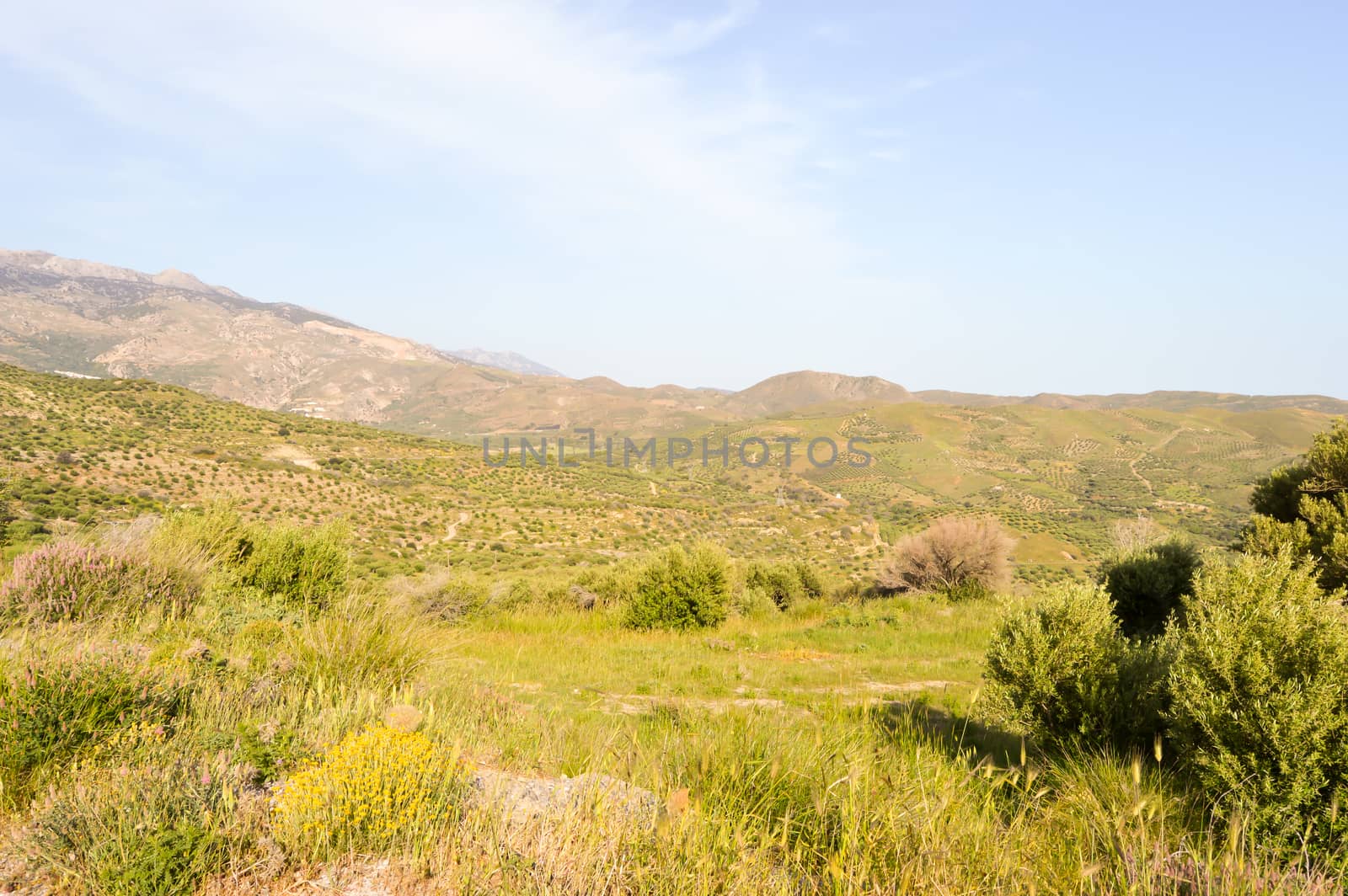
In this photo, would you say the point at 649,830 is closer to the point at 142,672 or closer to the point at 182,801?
the point at 182,801

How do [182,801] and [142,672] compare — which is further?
[142,672]

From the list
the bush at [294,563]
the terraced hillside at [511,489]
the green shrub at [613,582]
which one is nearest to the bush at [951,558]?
the green shrub at [613,582]

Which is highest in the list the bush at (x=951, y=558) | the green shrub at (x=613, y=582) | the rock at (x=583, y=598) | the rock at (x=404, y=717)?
the rock at (x=404, y=717)

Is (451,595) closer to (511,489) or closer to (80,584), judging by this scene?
(80,584)

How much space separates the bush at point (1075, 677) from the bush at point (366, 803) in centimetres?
449

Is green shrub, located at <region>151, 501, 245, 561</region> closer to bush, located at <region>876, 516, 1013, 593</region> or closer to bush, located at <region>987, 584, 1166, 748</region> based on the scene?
bush, located at <region>987, 584, 1166, 748</region>

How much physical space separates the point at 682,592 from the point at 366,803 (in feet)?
39.2

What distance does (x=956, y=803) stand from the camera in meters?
3.03

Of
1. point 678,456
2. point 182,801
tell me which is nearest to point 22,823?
point 182,801

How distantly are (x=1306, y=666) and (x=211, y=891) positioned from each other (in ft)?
18.3

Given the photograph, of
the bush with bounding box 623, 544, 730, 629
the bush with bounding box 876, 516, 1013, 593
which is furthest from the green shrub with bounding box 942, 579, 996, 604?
the bush with bounding box 623, 544, 730, 629

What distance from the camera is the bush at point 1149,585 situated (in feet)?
37.7

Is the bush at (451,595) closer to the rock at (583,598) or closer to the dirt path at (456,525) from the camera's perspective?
the rock at (583,598)

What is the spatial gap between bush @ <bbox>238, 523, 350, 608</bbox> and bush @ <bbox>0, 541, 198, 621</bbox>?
2.59 metres
